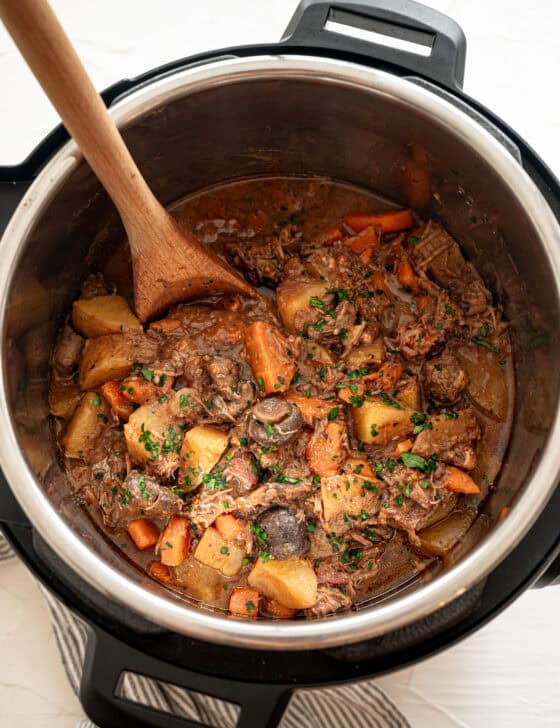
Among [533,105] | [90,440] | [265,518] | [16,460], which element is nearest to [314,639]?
[265,518]

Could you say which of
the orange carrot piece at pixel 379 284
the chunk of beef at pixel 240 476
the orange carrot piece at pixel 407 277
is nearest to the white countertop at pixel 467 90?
the orange carrot piece at pixel 407 277

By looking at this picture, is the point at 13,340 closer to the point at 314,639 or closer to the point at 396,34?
the point at 314,639

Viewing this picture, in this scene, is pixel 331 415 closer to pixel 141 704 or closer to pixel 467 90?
pixel 141 704

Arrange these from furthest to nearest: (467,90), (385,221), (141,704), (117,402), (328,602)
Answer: (467,90)
(385,221)
(117,402)
(328,602)
(141,704)

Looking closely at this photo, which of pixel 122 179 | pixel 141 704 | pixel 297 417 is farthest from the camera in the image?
pixel 297 417

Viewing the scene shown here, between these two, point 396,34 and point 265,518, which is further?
point 265,518

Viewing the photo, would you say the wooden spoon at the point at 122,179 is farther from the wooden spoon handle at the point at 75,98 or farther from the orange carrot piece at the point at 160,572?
the orange carrot piece at the point at 160,572

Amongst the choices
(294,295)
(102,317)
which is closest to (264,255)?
(294,295)
